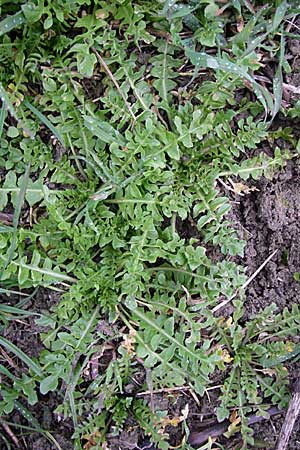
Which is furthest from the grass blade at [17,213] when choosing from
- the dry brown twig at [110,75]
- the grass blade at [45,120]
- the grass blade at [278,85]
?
the grass blade at [278,85]

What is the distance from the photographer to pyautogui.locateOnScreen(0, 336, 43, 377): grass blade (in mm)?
2449

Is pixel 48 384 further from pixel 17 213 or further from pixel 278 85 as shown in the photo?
pixel 278 85

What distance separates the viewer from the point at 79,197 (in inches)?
98.2

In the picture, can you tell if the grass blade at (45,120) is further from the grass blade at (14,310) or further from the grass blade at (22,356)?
the grass blade at (22,356)

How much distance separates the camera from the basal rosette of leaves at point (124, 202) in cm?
244

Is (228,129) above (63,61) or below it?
below

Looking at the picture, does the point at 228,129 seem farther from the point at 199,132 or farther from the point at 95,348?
the point at 95,348

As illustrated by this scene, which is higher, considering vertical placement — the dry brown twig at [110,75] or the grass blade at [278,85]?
the dry brown twig at [110,75]

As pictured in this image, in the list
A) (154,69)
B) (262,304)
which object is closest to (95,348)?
(262,304)

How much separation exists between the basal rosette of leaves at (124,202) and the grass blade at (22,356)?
42 millimetres

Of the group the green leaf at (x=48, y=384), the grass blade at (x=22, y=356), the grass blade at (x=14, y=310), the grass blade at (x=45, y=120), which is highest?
the grass blade at (x=45, y=120)

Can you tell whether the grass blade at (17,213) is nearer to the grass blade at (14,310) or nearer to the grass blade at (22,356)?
the grass blade at (14,310)

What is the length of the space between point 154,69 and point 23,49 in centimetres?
55

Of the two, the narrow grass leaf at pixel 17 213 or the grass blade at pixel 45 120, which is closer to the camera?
the narrow grass leaf at pixel 17 213
